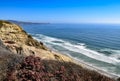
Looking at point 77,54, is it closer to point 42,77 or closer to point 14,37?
point 14,37

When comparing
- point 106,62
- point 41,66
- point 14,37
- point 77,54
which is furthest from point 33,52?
point 77,54

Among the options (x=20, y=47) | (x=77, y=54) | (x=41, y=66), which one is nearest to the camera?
(x=41, y=66)

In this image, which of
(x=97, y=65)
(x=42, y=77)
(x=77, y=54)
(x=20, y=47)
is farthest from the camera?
(x=77, y=54)

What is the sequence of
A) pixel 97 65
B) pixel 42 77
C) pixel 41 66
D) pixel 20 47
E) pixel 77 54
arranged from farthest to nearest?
pixel 77 54, pixel 97 65, pixel 20 47, pixel 41 66, pixel 42 77

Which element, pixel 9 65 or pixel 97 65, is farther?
pixel 97 65

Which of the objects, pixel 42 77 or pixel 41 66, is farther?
pixel 41 66

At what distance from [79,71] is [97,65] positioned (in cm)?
2774

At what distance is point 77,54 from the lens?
46.6m

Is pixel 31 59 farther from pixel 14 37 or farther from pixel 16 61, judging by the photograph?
pixel 14 37

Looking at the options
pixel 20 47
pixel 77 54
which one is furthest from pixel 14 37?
pixel 77 54

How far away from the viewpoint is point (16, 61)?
10.3 m

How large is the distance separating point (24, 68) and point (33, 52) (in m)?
16.6

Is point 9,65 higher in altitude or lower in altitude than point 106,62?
higher

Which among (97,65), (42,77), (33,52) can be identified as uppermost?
(42,77)
